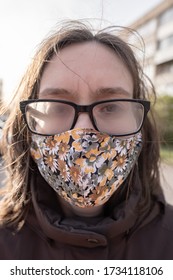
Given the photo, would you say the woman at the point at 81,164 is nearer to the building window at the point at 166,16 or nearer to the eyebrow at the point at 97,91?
the eyebrow at the point at 97,91

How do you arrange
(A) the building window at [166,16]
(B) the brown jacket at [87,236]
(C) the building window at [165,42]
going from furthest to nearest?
(C) the building window at [165,42] → (A) the building window at [166,16] → (B) the brown jacket at [87,236]

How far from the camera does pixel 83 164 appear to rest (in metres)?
1.23

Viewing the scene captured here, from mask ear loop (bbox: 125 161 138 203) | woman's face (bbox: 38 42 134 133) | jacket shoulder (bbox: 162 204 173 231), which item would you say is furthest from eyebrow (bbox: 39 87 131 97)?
jacket shoulder (bbox: 162 204 173 231)

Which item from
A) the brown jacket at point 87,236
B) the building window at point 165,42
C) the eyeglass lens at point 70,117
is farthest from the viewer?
the building window at point 165,42

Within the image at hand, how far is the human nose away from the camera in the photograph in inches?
49.7

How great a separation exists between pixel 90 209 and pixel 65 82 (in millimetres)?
629

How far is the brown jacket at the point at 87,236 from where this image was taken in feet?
3.86

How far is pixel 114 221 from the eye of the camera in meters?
1.22

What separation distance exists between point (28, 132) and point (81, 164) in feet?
1.24

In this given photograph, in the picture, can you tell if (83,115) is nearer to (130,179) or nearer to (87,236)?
(130,179)

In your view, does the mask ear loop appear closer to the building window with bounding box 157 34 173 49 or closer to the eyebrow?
the eyebrow

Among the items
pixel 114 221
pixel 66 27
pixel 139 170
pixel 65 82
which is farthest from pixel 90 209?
pixel 66 27

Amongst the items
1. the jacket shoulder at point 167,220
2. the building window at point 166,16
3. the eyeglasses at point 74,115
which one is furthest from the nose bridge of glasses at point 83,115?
the building window at point 166,16
